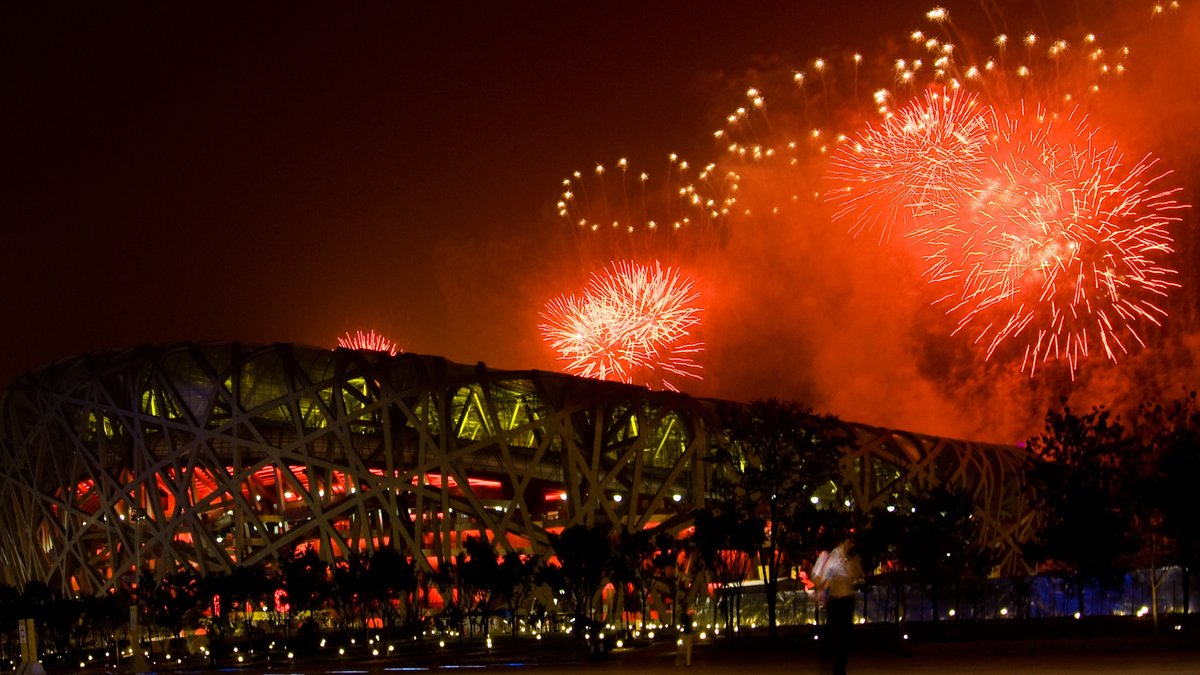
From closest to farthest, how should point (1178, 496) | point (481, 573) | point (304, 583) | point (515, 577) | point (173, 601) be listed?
point (1178, 496) → point (481, 573) → point (515, 577) → point (304, 583) → point (173, 601)

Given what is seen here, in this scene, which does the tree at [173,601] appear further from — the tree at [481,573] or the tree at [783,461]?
the tree at [783,461]

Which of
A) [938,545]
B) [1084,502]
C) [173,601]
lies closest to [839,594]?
[1084,502]

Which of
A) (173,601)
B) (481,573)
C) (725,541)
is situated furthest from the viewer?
(173,601)

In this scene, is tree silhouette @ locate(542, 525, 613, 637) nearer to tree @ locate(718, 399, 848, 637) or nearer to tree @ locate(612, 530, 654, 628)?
tree @ locate(612, 530, 654, 628)

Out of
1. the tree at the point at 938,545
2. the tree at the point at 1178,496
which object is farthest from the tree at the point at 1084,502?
the tree at the point at 938,545

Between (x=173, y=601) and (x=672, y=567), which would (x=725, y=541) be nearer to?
(x=672, y=567)
